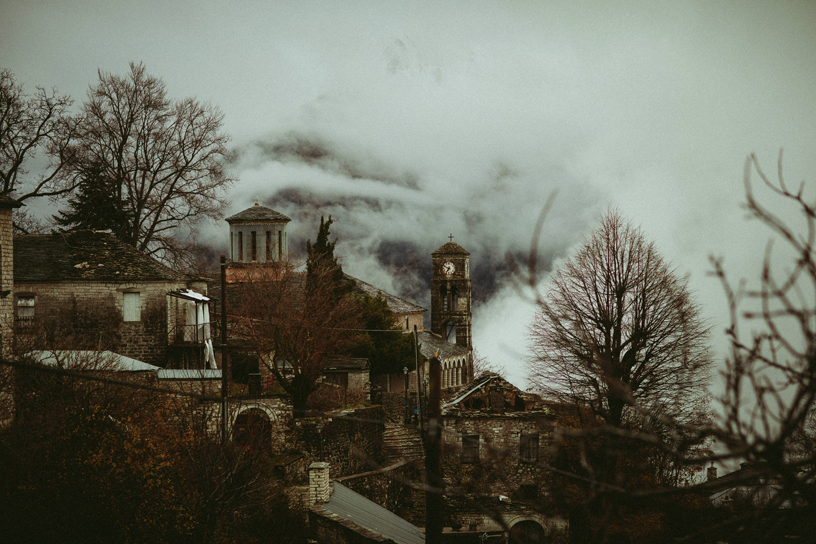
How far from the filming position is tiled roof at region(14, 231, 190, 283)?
24984mm

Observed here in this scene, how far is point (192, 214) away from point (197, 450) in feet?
66.1

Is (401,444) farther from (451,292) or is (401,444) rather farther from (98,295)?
(451,292)

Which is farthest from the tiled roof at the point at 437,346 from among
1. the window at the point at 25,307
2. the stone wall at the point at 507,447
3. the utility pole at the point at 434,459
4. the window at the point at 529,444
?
the utility pole at the point at 434,459

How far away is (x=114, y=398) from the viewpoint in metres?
15.7

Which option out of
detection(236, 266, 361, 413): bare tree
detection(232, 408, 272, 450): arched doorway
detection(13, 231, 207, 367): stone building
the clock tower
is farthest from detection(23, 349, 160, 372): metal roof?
the clock tower

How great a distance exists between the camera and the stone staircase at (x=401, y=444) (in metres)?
26.2

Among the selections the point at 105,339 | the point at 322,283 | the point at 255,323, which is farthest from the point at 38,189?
the point at 322,283

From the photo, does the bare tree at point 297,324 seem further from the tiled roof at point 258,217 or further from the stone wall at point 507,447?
the tiled roof at point 258,217

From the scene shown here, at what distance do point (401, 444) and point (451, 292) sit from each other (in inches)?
1368

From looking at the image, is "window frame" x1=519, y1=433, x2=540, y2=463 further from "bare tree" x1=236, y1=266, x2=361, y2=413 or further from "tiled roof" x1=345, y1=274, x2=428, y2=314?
"tiled roof" x1=345, y1=274, x2=428, y2=314

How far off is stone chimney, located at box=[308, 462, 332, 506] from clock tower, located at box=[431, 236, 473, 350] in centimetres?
4329

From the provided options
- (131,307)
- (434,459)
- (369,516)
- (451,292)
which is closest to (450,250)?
(451,292)

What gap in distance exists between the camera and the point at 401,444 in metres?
26.9

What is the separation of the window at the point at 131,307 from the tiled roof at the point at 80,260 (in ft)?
2.26
